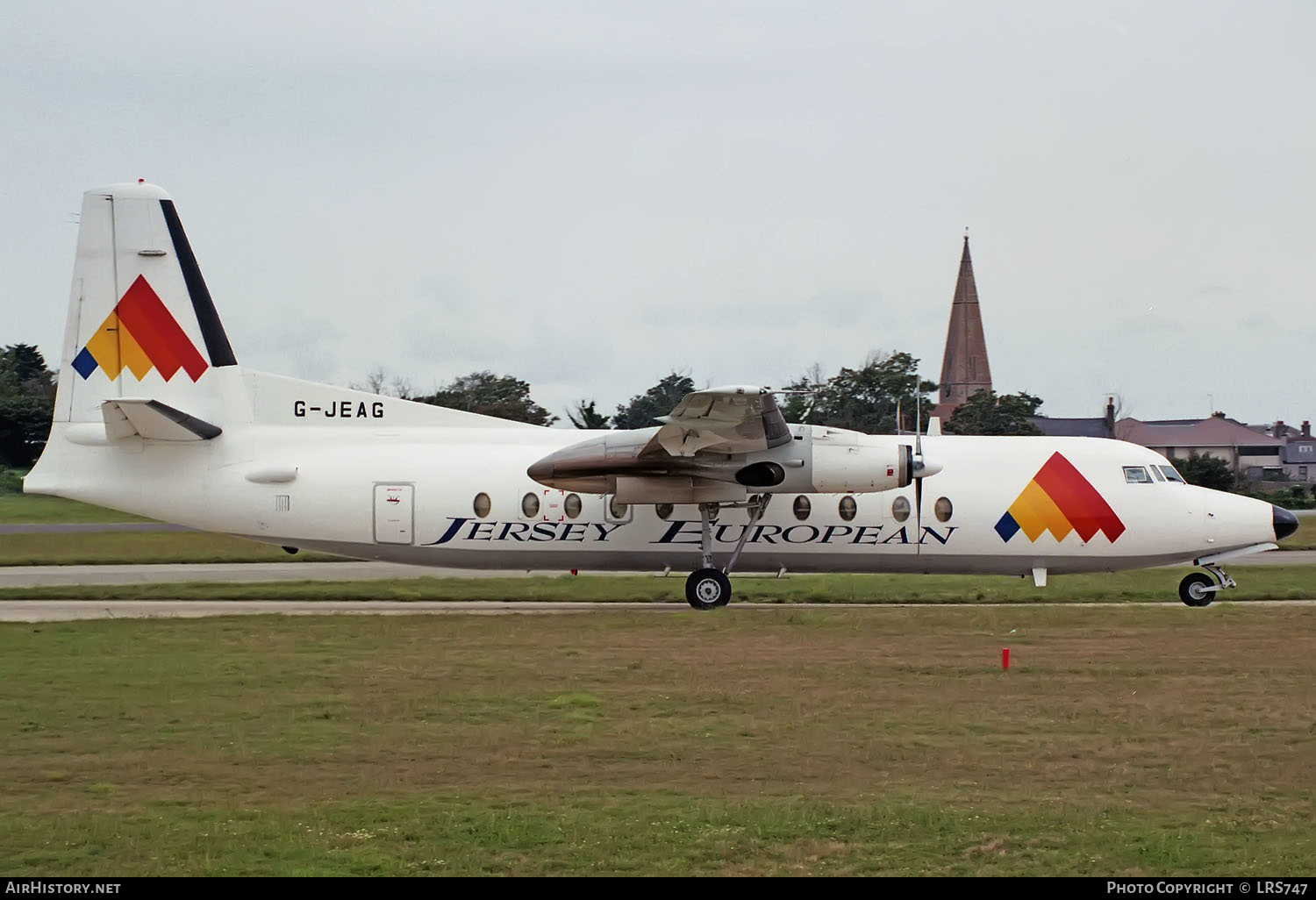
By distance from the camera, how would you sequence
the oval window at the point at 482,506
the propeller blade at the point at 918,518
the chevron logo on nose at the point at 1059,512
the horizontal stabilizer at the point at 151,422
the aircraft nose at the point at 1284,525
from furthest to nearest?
the aircraft nose at the point at 1284,525
the chevron logo on nose at the point at 1059,512
the propeller blade at the point at 918,518
the oval window at the point at 482,506
the horizontal stabilizer at the point at 151,422

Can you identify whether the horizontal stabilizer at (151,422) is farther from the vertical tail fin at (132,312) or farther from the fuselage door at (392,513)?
the fuselage door at (392,513)

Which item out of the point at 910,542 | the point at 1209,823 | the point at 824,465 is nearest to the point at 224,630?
the point at 824,465

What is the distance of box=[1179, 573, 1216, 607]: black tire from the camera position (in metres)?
20.7

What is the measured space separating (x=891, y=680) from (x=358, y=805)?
6.66m

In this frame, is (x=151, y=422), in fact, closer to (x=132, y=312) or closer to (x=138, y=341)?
(x=138, y=341)

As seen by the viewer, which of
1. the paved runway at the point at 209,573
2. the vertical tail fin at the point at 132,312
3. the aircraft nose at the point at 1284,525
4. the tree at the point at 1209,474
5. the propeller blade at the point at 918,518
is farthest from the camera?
the tree at the point at 1209,474

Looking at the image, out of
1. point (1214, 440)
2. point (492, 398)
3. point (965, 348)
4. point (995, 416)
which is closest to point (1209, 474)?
point (995, 416)

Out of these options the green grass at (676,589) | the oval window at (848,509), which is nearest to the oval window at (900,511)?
the oval window at (848,509)

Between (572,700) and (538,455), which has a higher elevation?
(538,455)

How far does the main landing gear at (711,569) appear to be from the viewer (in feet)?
63.6

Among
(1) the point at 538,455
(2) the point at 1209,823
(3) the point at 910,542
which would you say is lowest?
(2) the point at 1209,823

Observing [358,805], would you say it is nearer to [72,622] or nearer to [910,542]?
[72,622]

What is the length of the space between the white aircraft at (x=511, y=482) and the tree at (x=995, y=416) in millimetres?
35289

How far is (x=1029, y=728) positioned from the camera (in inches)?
431
